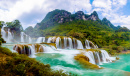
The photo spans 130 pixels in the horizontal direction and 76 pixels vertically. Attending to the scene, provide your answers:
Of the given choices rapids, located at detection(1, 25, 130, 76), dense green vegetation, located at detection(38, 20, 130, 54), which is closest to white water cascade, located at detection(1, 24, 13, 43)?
rapids, located at detection(1, 25, 130, 76)

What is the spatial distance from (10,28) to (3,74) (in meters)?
31.9

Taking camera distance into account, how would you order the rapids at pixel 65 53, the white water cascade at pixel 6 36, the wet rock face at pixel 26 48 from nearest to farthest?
the rapids at pixel 65 53
the wet rock face at pixel 26 48
the white water cascade at pixel 6 36

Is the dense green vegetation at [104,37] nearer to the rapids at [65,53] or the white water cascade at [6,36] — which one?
the rapids at [65,53]

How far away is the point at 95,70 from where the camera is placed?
20.6 feet

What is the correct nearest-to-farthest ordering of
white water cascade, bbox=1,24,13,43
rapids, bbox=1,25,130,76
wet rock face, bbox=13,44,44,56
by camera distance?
1. rapids, bbox=1,25,130,76
2. wet rock face, bbox=13,44,44,56
3. white water cascade, bbox=1,24,13,43

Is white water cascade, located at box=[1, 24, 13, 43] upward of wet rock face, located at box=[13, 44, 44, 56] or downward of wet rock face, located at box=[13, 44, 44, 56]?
upward

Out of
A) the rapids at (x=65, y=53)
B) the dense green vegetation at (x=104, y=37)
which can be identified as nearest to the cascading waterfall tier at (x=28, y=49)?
the rapids at (x=65, y=53)

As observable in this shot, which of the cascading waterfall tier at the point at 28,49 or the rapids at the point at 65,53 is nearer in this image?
the rapids at the point at 65,53

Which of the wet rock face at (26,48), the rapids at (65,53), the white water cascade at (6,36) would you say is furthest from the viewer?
the white water cascade at (6,36)

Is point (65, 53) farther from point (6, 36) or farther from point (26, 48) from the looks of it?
point (6, 36)

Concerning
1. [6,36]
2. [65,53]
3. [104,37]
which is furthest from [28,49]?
[104,37]

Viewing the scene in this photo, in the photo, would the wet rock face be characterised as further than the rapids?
Yes

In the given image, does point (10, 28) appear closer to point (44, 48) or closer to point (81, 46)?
point (44, 48)

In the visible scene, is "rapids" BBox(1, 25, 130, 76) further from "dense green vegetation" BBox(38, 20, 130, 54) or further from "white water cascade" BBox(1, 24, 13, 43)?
"dense green vegetation" BBox(38, 20, 130, 54)
